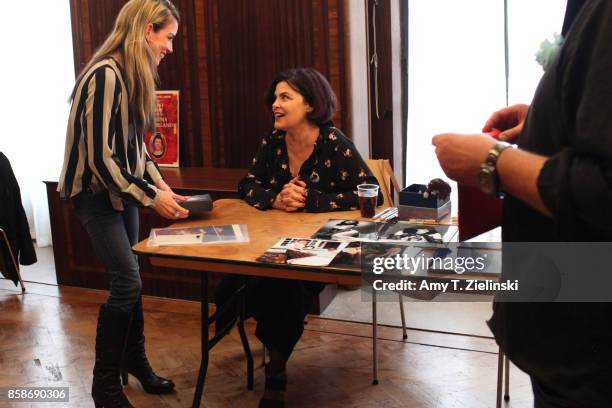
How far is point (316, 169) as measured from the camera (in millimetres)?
3021

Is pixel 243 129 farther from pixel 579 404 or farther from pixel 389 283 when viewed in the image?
pixel 579 404

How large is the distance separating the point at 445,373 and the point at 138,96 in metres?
1.70

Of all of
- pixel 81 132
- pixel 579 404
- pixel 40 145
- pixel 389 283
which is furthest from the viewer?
pixel 40 145

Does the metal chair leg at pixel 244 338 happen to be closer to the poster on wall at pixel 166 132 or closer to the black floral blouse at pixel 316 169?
the black floral blouse at pixel 316 169

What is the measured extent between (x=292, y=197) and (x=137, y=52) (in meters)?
0.79

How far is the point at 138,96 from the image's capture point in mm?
2605

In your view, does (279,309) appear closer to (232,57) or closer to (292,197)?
(292,197)

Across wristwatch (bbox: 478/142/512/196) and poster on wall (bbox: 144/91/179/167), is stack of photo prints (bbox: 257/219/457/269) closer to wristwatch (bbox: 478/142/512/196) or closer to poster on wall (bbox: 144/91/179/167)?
wristwatch (bbox: 478/142/512/196)

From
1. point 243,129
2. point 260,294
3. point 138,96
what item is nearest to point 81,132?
point 138,96

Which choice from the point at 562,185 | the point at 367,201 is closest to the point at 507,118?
the point at 562,185

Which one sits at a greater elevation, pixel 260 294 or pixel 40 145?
pixel 40 145

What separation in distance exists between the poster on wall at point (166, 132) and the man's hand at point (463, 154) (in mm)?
3359

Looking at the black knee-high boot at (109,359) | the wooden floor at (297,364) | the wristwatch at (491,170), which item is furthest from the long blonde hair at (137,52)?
the wristwatch at (491,170)

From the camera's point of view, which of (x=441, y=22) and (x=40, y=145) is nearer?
Result: (x=441, y=22)
